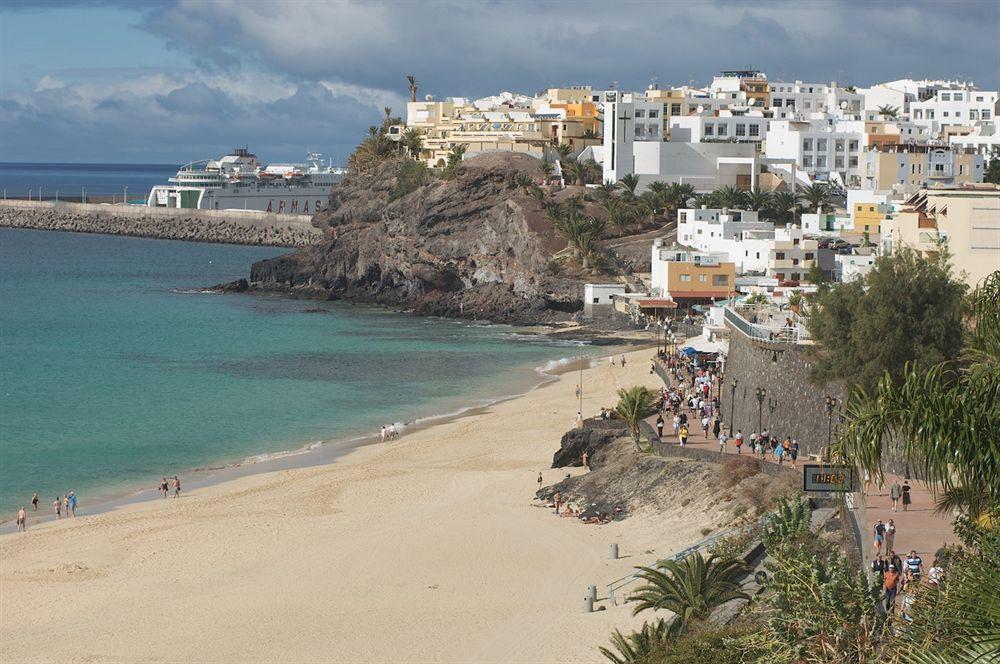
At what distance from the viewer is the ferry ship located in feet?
509

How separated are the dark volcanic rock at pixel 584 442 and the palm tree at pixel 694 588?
42.3 feet

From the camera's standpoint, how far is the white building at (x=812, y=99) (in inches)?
3910

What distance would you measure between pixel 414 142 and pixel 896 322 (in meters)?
77.0

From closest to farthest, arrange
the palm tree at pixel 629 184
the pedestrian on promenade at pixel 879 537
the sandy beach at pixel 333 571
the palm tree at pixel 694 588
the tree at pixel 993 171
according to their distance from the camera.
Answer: the palm tree at pixel 694 588 < the pedestrian on promenade at pixel 879 537 < the sandy beach at pixel 333 571 < the tree at pixel 993 171 < the palm tree at pixel 629 184

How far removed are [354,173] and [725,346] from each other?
211 feet

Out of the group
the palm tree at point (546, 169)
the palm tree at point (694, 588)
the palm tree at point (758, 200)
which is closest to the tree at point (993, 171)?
the palm tree at point (758, 200)

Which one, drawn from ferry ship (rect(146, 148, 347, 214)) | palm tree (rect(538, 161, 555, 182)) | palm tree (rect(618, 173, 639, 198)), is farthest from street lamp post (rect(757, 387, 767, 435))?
ferry ship (rect(146, 148, 347, 214))

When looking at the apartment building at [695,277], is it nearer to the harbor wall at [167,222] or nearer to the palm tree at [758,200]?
the palm tree at [758,200]

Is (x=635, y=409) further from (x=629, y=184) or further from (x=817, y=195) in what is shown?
(x=629, y=184)

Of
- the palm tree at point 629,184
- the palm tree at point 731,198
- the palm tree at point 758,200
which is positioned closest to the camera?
the palm tree at point 758,200

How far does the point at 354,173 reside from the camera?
103438 millimetres

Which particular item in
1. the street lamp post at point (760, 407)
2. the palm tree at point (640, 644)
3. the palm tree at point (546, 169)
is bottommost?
the palm tree at point (640, 644)

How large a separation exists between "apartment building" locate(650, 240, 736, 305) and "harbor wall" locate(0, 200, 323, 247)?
67959 mm

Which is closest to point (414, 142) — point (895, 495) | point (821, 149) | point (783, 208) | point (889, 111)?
point (821, 149)
